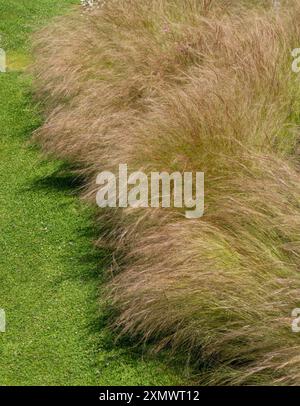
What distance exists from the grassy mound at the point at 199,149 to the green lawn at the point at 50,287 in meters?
0.18

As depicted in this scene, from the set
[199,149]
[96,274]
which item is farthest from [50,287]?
A: [199,149]

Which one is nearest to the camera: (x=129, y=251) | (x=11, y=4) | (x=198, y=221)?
(x=198, y=221)

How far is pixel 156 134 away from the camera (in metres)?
4.50

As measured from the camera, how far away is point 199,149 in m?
4.40

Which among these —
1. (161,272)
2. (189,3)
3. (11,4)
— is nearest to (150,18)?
(189,3)

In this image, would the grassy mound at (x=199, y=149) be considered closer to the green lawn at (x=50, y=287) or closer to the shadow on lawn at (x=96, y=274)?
the shadow on lawn at (x=96, y=274)

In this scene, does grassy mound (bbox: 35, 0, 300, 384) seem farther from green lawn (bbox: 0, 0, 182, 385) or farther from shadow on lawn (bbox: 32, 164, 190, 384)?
green lawn (bbox: 0, 0, 182, 385)

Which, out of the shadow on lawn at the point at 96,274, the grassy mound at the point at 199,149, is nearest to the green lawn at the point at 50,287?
the shadow on lawn at the point at 96,274

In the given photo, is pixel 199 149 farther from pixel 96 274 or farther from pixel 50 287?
pixel 50 287

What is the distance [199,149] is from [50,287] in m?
1.20

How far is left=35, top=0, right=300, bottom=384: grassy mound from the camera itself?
3.33 m

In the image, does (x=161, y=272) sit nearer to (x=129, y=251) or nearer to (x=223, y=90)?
(x=129, y=251)

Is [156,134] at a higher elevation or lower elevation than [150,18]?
lower

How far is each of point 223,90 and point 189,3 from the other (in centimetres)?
202
